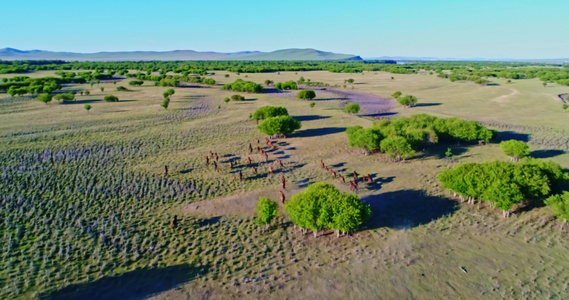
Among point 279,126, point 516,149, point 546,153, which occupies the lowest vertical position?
point 546,153

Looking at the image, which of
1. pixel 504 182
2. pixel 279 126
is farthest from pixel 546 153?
pixel 279 126

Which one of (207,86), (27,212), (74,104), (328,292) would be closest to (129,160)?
(27,212)

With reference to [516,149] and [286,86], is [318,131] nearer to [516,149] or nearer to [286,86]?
[516,149]

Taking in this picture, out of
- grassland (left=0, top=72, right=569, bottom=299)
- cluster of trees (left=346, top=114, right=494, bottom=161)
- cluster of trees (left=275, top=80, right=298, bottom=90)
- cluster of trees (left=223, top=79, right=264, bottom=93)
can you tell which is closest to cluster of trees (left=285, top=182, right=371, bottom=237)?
grassland (left=0, top=72, right=569, bottom=299)

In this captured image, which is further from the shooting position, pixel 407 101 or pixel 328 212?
pixel 407 101

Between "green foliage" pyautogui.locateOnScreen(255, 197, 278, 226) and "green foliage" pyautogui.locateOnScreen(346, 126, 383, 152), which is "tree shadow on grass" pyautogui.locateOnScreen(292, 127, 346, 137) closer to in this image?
"green foliage" pyautogui.locateOnScreen(346, 126, 383, 152)

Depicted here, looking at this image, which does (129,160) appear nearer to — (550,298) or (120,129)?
(120,129)

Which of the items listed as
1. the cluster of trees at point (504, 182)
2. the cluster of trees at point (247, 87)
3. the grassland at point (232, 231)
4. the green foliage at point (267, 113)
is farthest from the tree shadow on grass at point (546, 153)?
the cluster of trees at point (247, 87)
